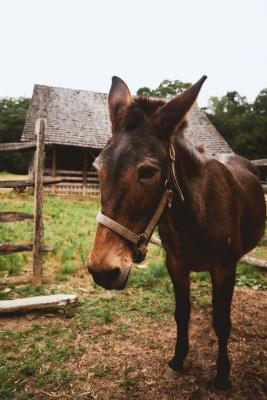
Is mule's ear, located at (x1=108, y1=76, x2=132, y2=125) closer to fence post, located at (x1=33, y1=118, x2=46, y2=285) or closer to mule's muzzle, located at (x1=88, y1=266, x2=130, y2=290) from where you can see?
mule's muzzle, located at (x1=88, y1=266, x2=130, y2=290)

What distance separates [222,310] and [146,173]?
161 cm

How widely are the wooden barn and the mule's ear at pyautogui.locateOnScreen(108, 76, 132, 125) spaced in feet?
51.3

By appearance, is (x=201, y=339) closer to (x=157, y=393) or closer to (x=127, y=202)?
(x=157, y=393)

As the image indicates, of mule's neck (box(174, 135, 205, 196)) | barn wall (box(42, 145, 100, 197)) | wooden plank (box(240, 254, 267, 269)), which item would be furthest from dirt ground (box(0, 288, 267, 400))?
barn wall (box(42, 145, 100, 197))

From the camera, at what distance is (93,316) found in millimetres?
3922

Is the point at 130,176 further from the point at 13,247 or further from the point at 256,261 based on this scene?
the point at 256,261

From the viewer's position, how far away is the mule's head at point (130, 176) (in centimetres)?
170

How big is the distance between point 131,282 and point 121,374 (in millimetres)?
2241

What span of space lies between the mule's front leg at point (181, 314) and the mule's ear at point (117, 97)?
1.55 meters

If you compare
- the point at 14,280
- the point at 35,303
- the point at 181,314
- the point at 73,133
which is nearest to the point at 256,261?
the point at 181,314

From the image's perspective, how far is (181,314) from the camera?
2.94 metres

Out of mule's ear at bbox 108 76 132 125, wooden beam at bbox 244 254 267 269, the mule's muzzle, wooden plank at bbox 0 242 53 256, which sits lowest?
wooden beam at bbox 244 254 267 269

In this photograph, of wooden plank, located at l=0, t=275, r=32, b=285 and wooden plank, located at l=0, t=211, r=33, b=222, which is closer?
wooden plank, located at l=0, t=275, r=32, b=285

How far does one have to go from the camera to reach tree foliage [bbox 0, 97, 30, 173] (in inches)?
1448
